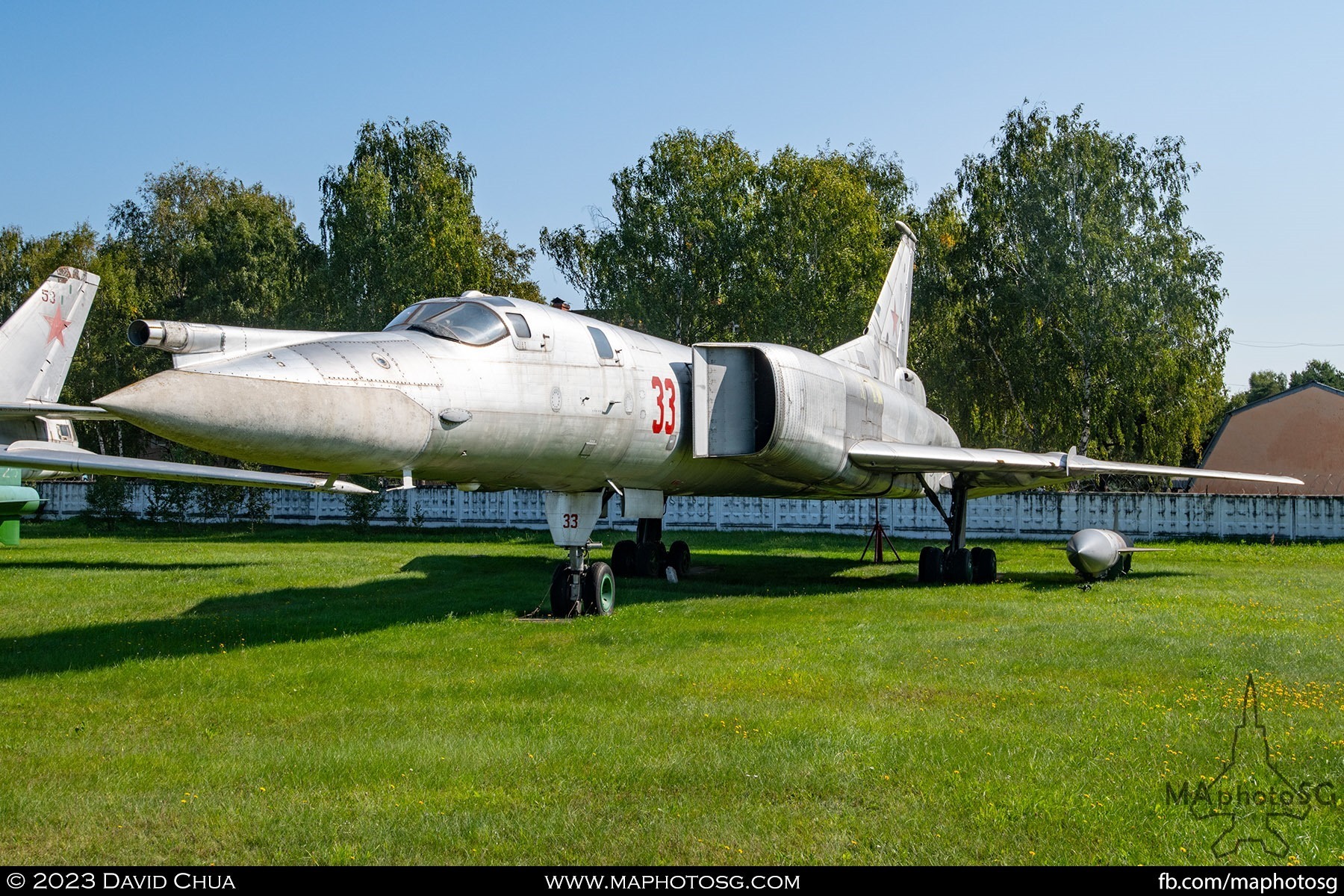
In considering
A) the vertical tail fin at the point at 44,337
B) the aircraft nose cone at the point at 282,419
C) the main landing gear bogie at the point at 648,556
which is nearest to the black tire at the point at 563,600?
the aircraft nose cone at the point at 282,419

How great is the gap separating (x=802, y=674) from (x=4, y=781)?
4.83m

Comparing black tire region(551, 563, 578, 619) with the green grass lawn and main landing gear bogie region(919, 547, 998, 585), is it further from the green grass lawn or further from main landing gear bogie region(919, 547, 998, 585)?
main landing gear bogie region(919, 547, 998, 585)

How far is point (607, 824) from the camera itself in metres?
4.41

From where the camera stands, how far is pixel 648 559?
1611 cm

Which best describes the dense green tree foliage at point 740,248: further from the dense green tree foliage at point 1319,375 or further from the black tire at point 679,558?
the dense green tree foliage at point 1319,375

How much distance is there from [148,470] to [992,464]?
11859 millimetres

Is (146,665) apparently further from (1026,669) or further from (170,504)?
(170,504)

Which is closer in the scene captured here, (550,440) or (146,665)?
(146,665)

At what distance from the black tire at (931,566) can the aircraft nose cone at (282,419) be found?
937cm

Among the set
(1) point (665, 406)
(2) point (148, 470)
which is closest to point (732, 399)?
(1) point (665, 406)

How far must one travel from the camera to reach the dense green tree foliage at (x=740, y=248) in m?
31.6

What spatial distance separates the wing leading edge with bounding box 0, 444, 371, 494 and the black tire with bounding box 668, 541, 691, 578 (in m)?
4.67

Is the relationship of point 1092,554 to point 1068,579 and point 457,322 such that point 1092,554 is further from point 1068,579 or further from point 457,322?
point 457,322

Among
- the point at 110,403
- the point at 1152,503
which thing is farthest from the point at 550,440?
the point at 1152,503
